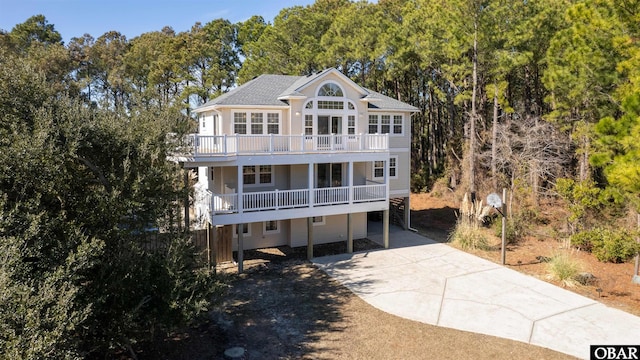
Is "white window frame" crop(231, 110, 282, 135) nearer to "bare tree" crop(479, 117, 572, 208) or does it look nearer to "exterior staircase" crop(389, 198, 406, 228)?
"exterior staircase" crop(389, 198, 406, 228)

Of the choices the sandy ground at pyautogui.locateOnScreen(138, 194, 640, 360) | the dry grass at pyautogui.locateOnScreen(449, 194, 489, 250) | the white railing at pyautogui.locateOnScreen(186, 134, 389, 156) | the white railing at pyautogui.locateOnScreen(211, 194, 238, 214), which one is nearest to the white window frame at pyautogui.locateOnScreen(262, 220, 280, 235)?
the sandy ground at pyautogui.locateOnScreen(138, 194, 640, 360)

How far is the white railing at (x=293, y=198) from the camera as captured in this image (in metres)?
14.9

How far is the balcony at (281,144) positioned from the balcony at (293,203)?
5.32ft

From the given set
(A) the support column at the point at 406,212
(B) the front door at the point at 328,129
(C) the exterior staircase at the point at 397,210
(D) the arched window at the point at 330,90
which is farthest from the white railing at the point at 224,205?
(C) the exterior staircase at the point at 397,210

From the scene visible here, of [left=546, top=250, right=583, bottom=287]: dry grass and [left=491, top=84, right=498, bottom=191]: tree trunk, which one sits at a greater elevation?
[left=491, top=84, right=498, bottom=191]: tree trunk

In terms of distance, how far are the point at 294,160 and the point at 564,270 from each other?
10.5 m

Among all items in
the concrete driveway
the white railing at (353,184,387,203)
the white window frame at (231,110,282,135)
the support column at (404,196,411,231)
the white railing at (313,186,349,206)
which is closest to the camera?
the concrete driveway

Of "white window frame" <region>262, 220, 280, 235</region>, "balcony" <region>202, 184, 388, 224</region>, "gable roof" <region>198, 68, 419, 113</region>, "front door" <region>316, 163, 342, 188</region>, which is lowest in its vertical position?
"white window frame" <region>262, 220, 280, 235</region>

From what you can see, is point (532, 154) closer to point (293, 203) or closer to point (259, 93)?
point (293, 203)

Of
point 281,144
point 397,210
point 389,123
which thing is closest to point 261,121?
point 281,144

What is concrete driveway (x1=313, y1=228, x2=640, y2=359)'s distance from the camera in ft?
33.4

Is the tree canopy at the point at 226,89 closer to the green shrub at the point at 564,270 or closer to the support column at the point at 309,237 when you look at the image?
the green shrub at the point at 564,270

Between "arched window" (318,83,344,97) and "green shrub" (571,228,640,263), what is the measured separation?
1224 cm

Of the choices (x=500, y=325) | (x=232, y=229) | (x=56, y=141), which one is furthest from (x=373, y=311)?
(x=56, y=141)
